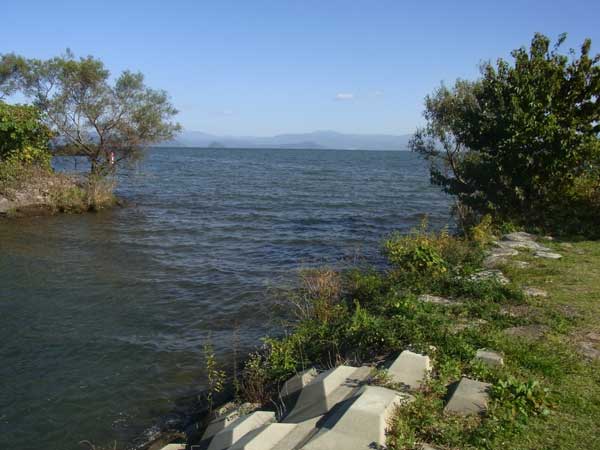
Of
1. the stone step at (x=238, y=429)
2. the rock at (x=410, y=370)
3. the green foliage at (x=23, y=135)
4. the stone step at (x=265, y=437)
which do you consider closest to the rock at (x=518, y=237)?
the rock at (x=410, y=370)

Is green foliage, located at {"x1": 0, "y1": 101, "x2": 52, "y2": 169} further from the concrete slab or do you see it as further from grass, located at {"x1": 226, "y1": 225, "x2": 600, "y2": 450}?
the concrete slab

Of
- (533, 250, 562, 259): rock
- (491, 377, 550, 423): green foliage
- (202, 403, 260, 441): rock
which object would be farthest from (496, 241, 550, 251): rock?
(202, 403, 260, 441): rock

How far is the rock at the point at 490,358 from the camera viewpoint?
5727 millimetres

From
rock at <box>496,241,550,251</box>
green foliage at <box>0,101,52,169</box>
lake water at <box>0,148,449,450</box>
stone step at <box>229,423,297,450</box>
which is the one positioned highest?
green foliage at <box>0,101,52,169</box>

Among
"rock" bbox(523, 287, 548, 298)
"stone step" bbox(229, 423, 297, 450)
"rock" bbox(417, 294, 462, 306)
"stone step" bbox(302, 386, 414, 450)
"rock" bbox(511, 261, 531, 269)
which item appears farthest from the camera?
"rock" bbox(511, 261, 531, 269)

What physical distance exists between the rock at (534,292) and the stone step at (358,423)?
4.65m

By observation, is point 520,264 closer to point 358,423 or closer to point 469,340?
point 469,340

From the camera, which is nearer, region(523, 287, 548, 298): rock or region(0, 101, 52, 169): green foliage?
region(523, 287, 548, 298): rock

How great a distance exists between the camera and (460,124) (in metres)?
15.4

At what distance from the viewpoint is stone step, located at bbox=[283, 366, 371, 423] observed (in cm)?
511

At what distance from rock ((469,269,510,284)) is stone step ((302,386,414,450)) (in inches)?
196

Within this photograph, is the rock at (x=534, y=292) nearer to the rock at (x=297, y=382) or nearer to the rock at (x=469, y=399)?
the rock at (x=469, y=399)

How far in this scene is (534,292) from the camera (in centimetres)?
853

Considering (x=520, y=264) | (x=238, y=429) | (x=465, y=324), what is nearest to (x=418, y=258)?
(x=520, y=264)
